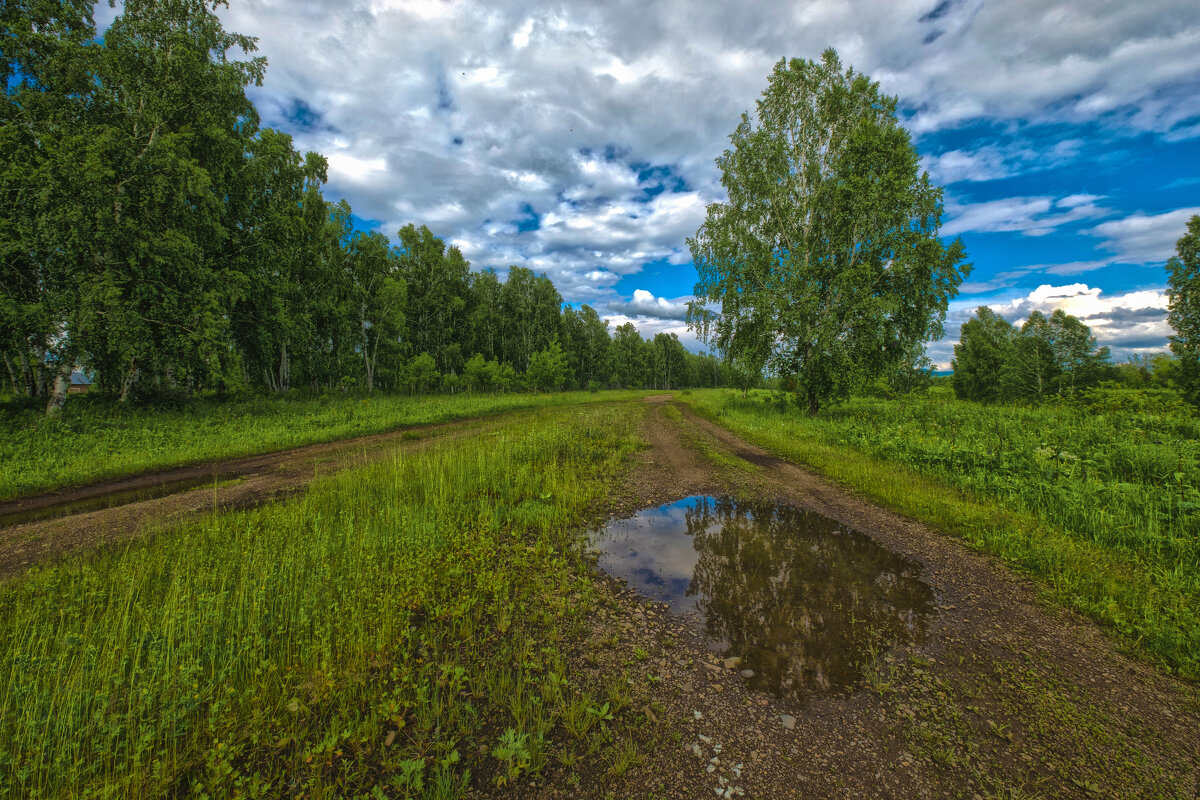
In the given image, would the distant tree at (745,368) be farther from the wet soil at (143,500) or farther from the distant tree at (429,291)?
the distant tree at (429,291)

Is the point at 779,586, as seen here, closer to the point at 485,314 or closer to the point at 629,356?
the point at 485,314

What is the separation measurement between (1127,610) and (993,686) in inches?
104

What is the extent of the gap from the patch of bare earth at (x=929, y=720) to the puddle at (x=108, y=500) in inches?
366

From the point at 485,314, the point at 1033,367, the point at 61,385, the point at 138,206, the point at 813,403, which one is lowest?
the point at 813,403

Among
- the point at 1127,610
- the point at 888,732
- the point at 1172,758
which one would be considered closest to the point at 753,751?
the point at 888,732

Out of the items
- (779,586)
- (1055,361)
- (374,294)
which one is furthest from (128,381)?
(1055,361)

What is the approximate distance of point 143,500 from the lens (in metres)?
7.87

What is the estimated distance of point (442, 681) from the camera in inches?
133

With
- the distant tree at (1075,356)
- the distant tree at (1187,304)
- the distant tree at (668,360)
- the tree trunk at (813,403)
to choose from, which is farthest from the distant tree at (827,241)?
the distant tree at (668,360)

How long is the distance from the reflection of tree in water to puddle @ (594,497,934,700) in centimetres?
1

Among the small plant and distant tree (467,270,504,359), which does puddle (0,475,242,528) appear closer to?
the small plant

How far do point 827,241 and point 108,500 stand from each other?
2657 centimetres

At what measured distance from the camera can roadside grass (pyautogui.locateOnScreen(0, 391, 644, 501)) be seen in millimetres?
9680

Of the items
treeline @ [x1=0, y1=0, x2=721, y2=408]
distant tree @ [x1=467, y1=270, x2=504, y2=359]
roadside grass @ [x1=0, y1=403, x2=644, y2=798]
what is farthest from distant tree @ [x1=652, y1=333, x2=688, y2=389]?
roadside grass @ [x1=0, y1=403, x2=644, y2=798]
